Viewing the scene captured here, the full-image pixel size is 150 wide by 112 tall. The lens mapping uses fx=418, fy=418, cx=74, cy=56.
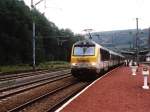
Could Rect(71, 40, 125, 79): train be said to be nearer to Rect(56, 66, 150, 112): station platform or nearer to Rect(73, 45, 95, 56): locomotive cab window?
Rect(73, 45, 95, 56): locomotive cab window

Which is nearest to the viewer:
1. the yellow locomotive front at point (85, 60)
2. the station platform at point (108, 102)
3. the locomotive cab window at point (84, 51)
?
the station platform at point (108, 102)

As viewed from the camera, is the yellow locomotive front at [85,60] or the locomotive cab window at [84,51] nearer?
the yellow locomotive front at [85,60]

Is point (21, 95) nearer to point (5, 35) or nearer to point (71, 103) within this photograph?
point (71, 103)

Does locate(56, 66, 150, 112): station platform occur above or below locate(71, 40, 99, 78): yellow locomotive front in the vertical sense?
below

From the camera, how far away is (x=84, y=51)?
31.3 metres

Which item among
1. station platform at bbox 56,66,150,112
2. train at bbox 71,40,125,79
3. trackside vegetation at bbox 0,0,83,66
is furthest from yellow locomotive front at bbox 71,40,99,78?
trackside vegetation at bbox 0,0,83,66

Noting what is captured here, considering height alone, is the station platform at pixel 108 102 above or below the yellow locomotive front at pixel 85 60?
below

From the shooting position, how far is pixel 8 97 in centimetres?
1941

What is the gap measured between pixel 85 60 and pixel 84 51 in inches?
36.9

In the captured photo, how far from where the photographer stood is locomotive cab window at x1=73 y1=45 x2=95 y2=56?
31.1m

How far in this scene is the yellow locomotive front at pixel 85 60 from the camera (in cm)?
3033

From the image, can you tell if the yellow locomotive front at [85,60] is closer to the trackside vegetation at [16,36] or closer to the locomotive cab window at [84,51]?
the locomotive cab window at [84,51]

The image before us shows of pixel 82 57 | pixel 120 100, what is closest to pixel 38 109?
pixel 120 100

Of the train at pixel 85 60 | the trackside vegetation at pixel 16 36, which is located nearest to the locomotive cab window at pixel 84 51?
the train at pixel 85 60
